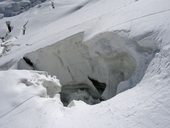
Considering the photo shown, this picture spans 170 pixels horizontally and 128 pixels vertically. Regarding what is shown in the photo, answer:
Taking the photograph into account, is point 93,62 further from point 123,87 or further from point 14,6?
point 14,6

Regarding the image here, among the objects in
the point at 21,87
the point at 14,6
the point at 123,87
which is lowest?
the point at 14,6

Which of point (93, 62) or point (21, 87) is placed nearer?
point (21, 87)

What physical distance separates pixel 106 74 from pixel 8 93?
6.12 feet

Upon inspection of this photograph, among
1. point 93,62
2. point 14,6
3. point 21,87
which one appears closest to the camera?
point 21,87

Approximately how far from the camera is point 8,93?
3719 millimetres

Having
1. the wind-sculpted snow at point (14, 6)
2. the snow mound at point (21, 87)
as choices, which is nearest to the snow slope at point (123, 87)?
the snow mound at point (21, 87)

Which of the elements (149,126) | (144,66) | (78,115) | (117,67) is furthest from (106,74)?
(149,126)

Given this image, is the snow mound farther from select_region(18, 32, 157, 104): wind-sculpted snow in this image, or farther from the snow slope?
select_region(18, 32, 157, 104): wind-sculpted snow

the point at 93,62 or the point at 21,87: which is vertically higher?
the point at 21,87

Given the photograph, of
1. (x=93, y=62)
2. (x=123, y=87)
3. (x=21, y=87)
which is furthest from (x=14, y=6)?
(x=123, y=87)

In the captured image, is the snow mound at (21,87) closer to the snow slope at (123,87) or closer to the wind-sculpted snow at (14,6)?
the snow slope at (123,87)

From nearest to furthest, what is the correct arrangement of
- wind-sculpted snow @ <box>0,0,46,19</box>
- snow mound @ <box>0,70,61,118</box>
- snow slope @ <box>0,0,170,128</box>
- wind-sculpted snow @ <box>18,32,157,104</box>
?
snow slope @ <box>0,0,170,128</box>
snow mound @ <box>0,70,61,118</box>
wind-sculpted snow @ <box>18,32,157,104</box>
wind-sculpted snow @ <box>0,0,46,19</box>

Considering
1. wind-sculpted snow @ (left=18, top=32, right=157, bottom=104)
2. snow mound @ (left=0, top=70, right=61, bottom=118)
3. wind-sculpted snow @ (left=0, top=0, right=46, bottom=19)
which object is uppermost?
snow mound @ (left=0, top=70, right=61, bottom=118)

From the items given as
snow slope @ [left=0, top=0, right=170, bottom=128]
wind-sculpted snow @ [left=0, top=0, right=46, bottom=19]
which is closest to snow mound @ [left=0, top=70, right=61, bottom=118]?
snow slope @ [left=0, top=0, right=170, bottom=128]
